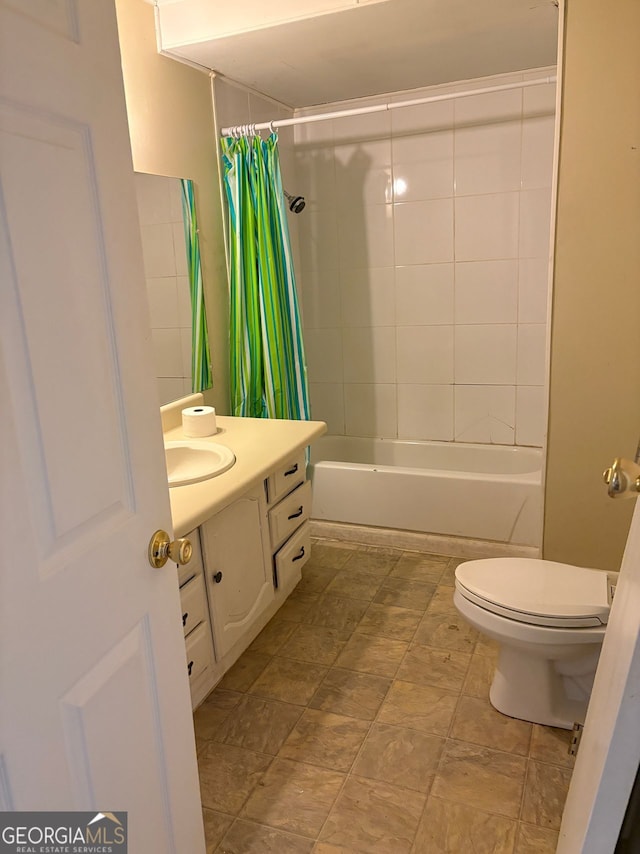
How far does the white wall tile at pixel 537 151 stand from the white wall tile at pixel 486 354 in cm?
71

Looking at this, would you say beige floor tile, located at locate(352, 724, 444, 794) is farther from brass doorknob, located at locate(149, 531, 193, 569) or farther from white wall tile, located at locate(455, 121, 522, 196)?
white wall tile, located at locate(455, 121, 522, 196)

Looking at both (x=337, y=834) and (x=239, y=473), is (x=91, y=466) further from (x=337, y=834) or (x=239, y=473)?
(x=337, y=834)

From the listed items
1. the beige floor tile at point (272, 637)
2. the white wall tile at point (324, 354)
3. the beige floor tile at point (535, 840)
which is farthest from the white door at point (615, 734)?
the white wall tile at point (324, 354)

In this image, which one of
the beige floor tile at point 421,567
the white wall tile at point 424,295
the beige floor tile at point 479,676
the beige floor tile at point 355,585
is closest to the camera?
the beige floor tile at point 479,676

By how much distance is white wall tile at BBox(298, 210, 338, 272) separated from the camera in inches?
138

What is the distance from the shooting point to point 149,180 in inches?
92.8

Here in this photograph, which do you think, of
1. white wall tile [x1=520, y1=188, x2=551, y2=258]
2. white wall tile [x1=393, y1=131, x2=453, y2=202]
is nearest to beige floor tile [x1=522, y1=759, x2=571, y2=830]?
white wall tile [x1=520, y1=188, x2=551, y2=258]

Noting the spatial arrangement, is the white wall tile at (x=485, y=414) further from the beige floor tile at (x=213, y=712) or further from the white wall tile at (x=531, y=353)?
the beige floor tile at (x=213, y=712)

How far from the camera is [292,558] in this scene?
2541mm

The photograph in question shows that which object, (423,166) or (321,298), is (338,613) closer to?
(321,298)

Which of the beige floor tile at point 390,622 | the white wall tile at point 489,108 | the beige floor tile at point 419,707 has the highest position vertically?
the white wall tile at point 489,108

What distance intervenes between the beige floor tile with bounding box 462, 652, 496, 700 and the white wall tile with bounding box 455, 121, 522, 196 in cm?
221

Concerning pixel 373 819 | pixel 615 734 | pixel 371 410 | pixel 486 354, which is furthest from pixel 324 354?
pixel 615 734

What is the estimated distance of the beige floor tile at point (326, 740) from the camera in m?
1.83
